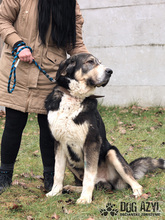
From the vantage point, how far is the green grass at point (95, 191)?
3.08 meters

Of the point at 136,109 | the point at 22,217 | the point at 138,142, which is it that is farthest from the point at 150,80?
the point at 22,217

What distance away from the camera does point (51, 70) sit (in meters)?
3.64

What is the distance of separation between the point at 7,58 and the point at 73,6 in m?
0.94

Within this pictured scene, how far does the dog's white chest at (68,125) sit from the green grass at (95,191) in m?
0.63

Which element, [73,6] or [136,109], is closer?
[73,6]

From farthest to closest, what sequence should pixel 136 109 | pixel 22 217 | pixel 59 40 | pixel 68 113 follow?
1. pixel 136 109
2. pixel 59 40
3. pixel 68 113
4. pixel 22 217

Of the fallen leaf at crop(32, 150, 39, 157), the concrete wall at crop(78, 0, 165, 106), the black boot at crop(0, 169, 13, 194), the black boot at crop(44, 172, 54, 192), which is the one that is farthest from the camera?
the concrete wall at crop(78, 0, 165, 106)

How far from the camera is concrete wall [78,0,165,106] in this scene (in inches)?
313

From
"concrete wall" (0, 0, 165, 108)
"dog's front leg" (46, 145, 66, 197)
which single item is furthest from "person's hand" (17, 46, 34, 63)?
"concrete wall" (0, 0, 165, 108)

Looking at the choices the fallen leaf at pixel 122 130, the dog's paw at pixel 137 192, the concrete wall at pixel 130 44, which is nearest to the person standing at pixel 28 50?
the dog's paw at pixel 137 192

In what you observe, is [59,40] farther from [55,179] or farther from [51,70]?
[55,179]

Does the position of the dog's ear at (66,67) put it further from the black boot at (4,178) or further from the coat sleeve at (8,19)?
the black boot at (4,178)

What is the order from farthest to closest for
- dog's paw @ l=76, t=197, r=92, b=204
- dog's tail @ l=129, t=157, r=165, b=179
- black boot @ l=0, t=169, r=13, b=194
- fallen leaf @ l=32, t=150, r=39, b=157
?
fallen leaf @ l=32, t=150, r=39, b=157 < dog's tail @ l=129, t=157, r=165, b=179 < black boot @ l=0, t=169, r=13, b=194 < dog's paw @ l=76, t=197, r=92, b=204

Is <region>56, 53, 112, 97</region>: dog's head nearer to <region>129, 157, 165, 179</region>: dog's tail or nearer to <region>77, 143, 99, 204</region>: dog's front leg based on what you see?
<region>77, 143, 99, 204</region>: dog's front leg
